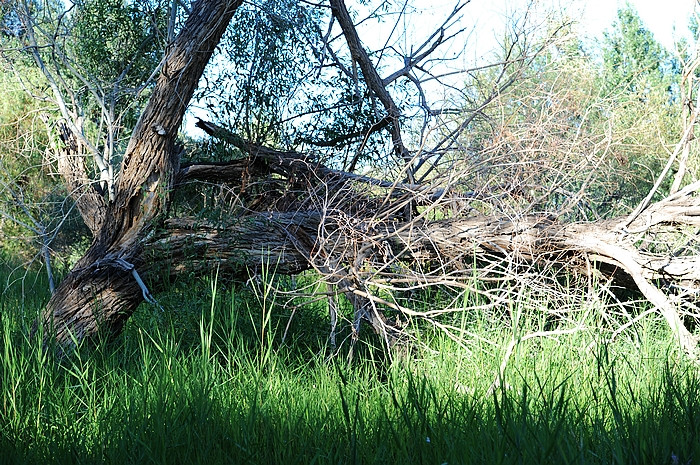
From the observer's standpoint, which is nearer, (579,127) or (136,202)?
(579,127)

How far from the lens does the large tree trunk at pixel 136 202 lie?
5.17m

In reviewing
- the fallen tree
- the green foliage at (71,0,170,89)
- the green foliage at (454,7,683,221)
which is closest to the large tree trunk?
the fallen tree

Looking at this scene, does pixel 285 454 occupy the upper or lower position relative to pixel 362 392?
lower

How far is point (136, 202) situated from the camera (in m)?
5.47

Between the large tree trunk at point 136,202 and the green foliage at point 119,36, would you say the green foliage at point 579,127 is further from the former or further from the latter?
the green foliage at point 119,36

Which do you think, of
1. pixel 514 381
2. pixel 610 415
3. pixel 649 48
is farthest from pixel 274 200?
pixel 649 48

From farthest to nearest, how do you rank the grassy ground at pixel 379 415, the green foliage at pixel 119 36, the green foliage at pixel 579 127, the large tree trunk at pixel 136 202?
1. the green foliage at pixel 119 36
2. the large tree trunk at pixel 136 202
3. the green foliage at pixel 579 127
4. the grassy ground at pixel 379 415

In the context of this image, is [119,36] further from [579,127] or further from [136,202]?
[579,127]

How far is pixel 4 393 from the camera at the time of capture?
3.85 m

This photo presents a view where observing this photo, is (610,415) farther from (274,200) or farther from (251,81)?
(251,81)

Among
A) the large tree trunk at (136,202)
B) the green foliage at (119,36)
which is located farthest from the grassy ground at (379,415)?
the green foliage at (119,36)

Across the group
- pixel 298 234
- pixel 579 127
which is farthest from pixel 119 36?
pixel 579 127

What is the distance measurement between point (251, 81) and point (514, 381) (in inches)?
171

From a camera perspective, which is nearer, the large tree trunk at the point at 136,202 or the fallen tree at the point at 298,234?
the fallen tree at the point at 298,234
